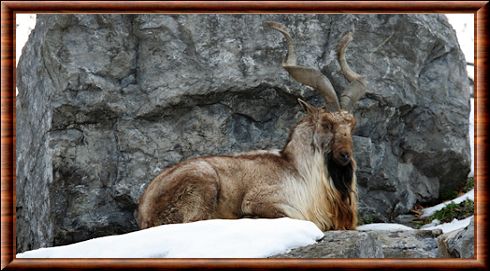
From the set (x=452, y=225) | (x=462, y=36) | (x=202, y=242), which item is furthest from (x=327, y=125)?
(x=462, y=36)

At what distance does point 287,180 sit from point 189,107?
2191 mm

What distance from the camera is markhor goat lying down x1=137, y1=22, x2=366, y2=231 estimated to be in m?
9.50

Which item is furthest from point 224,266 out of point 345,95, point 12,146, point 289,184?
point 345,95

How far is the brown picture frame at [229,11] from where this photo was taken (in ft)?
22.8

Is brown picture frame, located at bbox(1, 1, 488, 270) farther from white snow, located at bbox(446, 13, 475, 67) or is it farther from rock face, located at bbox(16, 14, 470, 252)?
rock face, located at bbox(16, 14, 470, 252)

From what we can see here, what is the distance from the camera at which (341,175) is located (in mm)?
10094

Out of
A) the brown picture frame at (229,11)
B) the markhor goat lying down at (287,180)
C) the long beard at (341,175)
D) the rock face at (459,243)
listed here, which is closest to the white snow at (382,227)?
the markhor goat lying down at (287,180)

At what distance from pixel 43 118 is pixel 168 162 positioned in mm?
1677

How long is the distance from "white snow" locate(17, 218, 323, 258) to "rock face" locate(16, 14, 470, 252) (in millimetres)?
3899

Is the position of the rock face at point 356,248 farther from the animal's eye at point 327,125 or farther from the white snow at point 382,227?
the animal's eye at point 327,125

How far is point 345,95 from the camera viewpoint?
34.0 ft

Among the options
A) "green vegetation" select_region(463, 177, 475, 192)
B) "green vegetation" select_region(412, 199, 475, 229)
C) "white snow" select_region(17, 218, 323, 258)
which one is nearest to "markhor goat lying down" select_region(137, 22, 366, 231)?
"green vegetation" select_region(412, 199, 475, 229)
